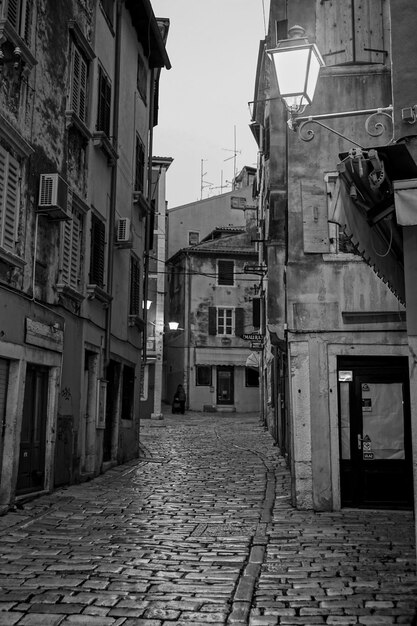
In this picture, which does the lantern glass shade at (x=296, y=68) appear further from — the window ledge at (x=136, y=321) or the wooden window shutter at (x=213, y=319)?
the wooden window shutter at (x=213, y=319)

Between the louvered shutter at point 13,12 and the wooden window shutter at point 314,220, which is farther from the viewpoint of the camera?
the wooden window shutter at point 314,220

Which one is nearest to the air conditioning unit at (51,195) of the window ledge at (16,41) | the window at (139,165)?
the window ledge at (16,41)

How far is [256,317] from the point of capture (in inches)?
1766

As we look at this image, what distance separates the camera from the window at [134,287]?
63.1ft

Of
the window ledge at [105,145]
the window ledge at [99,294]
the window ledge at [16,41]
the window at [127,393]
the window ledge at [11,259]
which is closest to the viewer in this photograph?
the window ledge at [16,41]

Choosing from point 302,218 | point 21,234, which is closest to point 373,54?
point 302,218

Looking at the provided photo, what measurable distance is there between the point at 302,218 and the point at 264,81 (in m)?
18.5

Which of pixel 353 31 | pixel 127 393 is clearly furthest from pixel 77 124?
pixel 127 393

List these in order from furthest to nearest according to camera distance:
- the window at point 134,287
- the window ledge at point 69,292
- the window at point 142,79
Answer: the window at point 142,79 < the window at point 134,287 < the window ledge at point 69,292

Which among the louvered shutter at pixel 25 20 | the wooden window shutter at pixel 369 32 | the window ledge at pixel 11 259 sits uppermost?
the wooden window shutter at pixel 369 32

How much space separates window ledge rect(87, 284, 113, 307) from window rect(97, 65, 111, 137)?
342cm

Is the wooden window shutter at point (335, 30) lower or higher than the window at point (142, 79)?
lower

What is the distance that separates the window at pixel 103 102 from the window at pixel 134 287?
4.12 metres

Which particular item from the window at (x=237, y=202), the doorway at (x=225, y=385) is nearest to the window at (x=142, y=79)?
the doorway at (x=225, y=385)
